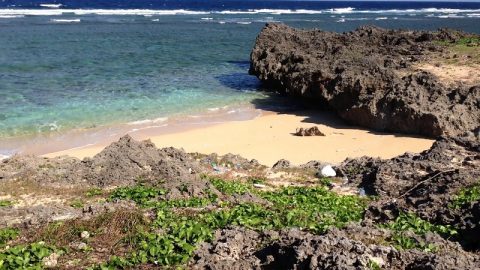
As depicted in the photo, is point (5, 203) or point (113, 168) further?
point (113, 168)

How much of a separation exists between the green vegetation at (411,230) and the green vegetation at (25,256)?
13.8 ft

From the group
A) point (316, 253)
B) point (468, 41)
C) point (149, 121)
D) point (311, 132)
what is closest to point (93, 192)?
point (316, 253)

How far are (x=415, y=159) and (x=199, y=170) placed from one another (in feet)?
14.2

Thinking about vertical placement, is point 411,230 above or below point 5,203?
above

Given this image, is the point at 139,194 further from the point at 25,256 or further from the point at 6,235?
the point at 25,256

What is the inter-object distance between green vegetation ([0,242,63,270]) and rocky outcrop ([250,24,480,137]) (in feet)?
36.3

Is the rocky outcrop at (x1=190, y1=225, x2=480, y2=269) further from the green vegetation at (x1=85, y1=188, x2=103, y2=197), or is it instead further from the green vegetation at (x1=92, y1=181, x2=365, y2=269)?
the green vegetation at (x1=85, y1=188, x2=103, y2=197)

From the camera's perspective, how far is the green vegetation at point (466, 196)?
25.0 feet

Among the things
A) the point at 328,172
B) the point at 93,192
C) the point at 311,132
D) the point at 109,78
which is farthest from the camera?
the point at 109,78

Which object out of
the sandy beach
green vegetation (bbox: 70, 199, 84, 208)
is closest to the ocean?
the sandy beach

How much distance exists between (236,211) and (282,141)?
726 centimetres

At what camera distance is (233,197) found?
8.77 m

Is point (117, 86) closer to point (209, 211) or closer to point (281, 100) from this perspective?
point (281, 100)

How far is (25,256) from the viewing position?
246 inches
